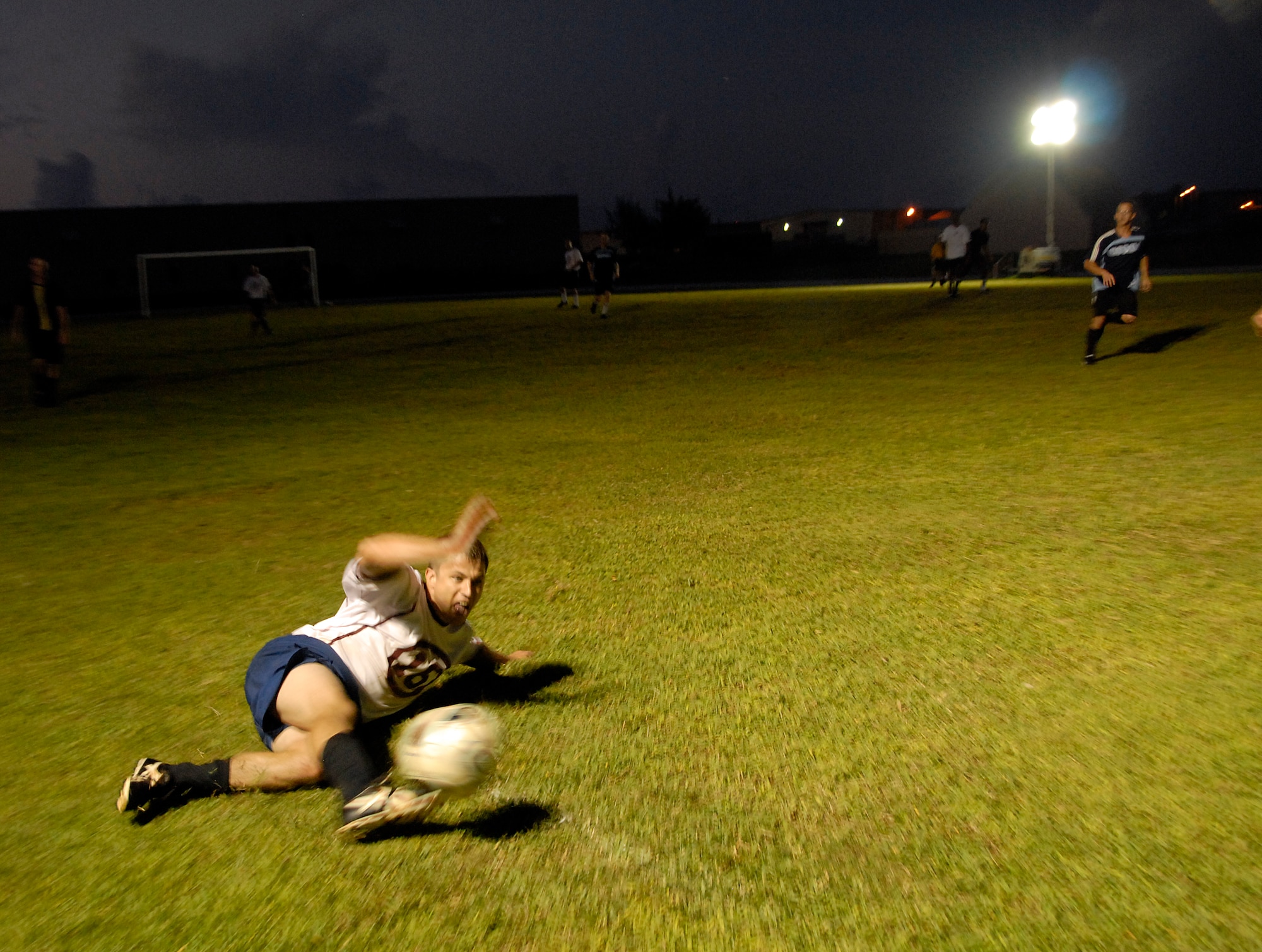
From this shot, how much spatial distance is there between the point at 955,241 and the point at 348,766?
2367 cm

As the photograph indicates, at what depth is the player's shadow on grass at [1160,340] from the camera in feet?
46.3

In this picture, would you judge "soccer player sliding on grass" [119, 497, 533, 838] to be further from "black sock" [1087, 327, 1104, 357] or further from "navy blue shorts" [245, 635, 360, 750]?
"black sock" [1087, 327, 1104, 357]

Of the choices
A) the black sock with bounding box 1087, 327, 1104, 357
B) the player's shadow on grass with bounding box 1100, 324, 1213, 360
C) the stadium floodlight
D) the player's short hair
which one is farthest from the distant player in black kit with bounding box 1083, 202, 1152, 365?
the stadium floodlight

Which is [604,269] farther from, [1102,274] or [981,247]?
[1102,274]

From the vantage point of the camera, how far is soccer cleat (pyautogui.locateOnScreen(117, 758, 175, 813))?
2.86 metres

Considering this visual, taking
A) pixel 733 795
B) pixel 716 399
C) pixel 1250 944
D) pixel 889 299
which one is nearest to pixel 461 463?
pixel 716 399

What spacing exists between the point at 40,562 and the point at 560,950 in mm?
5304

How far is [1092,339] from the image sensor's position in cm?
1291

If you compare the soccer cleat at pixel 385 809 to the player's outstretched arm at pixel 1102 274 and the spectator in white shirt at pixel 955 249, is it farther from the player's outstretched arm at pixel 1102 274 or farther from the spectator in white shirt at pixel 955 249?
the spectator in white shirt at pixel 955 249

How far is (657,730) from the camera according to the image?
128 inches

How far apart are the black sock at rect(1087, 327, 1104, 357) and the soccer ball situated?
488 inches

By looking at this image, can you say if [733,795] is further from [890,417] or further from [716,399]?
[716,399]

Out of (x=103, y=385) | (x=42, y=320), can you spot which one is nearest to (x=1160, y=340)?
(x=42, y=320)

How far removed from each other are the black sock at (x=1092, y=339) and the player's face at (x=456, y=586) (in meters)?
12.0
